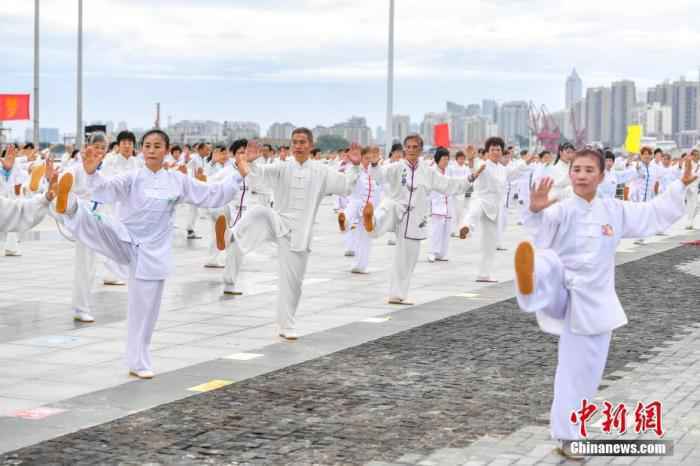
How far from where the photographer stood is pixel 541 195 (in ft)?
20.7

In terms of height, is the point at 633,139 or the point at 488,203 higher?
the point at 633,139

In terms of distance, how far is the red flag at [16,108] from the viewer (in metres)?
27.5

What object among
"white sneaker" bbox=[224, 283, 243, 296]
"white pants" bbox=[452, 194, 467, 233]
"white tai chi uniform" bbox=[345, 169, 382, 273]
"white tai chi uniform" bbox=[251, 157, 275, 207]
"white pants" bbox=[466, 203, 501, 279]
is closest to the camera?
"white tai chi uniform" bbox=[251, 157, 275, 207]

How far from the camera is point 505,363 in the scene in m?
9.29

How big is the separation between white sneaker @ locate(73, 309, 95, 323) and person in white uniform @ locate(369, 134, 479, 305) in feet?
11.6

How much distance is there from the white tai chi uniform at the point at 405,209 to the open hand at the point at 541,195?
6.53 metres

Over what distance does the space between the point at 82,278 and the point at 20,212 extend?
12.0 ft

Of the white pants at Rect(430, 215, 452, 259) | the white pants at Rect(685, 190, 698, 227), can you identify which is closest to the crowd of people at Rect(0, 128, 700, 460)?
the white pants at Rect(430, 215, 452, 259)

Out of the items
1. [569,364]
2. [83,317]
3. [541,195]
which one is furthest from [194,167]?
[569,364]

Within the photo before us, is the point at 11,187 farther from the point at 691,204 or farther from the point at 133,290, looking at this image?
the point at 691,204

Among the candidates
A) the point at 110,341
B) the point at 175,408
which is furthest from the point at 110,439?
the point at 110,341

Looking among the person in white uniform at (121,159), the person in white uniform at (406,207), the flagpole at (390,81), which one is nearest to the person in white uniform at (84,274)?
the person in white uniform at (121,159)

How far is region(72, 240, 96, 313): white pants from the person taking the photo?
11227 mm

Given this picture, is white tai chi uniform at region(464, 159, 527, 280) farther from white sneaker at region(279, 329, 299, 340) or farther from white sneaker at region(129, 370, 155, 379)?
white sneaker at region(129, 370, 155, 379)
